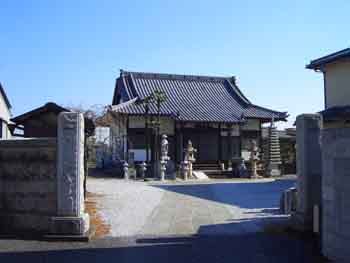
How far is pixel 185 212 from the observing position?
11.7 meters

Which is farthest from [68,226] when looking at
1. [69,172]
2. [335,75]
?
[335,75]

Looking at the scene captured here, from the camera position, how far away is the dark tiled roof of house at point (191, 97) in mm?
29234

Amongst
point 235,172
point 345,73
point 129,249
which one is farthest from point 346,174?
point 235,172

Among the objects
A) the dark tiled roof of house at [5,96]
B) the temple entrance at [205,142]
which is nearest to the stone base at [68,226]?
the dark tiled roof of house at [5,96]

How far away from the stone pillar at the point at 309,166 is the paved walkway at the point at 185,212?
1.16 metres

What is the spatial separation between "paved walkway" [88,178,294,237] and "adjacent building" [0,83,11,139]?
10237mm

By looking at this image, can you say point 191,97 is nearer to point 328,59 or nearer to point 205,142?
point 205,142

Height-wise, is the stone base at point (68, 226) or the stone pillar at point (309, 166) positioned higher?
the stone pillar at point (309, 166)

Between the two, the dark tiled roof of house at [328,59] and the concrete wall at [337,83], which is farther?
the concrete wall at [337,83]

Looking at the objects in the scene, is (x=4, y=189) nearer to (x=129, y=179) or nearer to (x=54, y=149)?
(x=54, y=149)

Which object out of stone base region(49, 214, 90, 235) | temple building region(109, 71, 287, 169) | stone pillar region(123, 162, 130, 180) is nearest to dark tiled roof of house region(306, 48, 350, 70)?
stone base region(49, 214, 90, 235)

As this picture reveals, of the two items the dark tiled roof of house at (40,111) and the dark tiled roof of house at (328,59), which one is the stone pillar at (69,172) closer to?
the dark tiled roof of house at (40,111)

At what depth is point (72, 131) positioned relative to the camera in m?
8.41

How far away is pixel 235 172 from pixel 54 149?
2071cm
